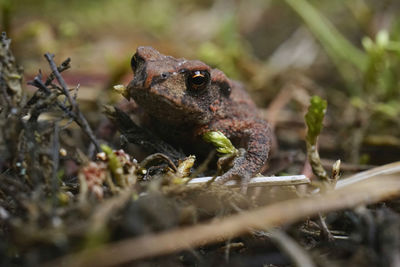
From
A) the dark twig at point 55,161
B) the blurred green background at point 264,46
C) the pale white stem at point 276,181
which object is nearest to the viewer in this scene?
the dark twig at point 55,161

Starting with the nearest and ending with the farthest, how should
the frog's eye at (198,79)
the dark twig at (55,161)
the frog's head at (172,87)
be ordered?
the dark twig at (55,161) → the frog's head at (172,87) → the frog's eye at (198,79)

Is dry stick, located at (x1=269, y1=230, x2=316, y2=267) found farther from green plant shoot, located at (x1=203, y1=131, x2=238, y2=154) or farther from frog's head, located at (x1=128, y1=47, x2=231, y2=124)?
frog's head, located at (x1=128, y1=47, x2=231, y2=124)

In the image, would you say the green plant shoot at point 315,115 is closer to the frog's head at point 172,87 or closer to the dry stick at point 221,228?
the dry stick at point 221,228

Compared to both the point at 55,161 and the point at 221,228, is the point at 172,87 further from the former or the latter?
the point at 221,228

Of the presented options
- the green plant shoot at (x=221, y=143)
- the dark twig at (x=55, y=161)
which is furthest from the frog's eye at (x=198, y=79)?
the dark twig at (x=55, y=161)

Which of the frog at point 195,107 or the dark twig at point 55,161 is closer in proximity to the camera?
the dark twig at point 55,161

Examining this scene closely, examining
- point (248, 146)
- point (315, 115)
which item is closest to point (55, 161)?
point (248, 146)

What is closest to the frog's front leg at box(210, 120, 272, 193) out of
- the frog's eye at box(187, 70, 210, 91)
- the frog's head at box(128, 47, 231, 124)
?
the frog's head at box(128, 47, 231, 124)
